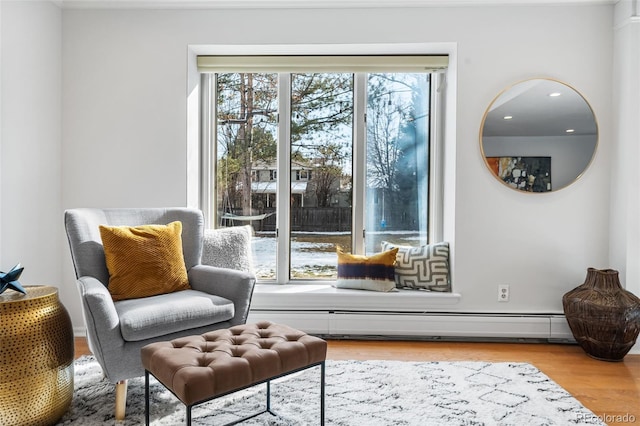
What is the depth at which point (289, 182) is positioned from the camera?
332 cm

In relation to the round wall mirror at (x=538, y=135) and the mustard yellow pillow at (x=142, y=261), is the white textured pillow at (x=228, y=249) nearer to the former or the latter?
the mustard yellow pillow at (x=142, y=261)

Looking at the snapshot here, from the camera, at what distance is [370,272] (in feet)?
9.98

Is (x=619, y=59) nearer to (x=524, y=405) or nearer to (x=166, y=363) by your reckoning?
(x=524, y=405)

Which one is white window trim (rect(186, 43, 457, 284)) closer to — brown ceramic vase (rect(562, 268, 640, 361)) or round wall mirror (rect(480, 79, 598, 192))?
round wall mirror (rect(480, 79, 598, 192))

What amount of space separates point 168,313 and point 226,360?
558 millimetres

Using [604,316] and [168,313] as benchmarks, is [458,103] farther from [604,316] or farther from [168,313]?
[168,313]

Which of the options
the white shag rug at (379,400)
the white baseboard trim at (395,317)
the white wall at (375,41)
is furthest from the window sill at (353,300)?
the white shag rug at (379,400)

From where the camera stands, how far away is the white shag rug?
188 cm

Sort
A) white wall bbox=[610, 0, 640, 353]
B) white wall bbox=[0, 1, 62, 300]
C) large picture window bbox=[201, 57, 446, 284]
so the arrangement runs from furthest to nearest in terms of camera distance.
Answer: large picture window bbox=[201, 57, 446, 284]
white wall bbox=[610, 0, 640, 353]
white wall bbox=[0, 1, 62, 300]

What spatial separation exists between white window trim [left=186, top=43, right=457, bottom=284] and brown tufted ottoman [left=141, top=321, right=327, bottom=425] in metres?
Result: 1.51

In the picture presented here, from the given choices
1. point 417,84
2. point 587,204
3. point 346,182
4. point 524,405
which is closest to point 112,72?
point 346,182

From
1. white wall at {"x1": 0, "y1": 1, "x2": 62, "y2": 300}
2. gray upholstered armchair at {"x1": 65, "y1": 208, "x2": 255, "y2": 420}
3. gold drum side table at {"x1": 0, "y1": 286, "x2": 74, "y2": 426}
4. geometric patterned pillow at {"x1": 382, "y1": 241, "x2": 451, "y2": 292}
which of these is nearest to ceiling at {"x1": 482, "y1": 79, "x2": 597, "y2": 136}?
geometric patterned pillow at {"x1": 382, "y1": 241, "x2": 451, "y2": 292}

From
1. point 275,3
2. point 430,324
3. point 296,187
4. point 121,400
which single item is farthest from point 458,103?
point 121,400

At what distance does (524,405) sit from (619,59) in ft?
7.75
